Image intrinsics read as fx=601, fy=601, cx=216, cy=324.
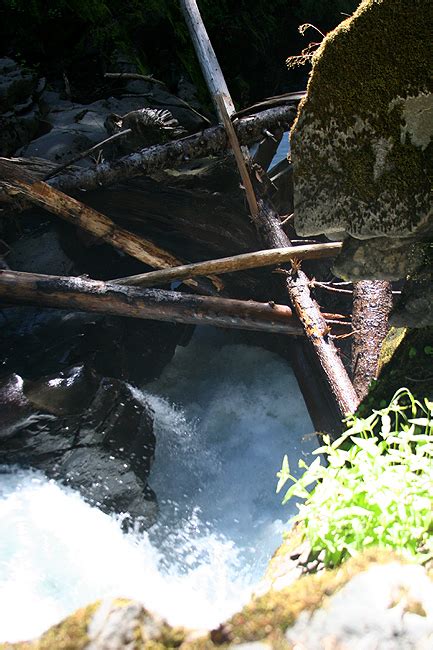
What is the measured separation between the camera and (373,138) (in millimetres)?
3338

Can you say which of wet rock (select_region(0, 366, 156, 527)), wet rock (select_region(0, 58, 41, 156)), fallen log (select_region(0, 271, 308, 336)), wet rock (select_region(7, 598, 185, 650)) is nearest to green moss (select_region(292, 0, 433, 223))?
fallen log (select_region(0, 271, 308, 336))

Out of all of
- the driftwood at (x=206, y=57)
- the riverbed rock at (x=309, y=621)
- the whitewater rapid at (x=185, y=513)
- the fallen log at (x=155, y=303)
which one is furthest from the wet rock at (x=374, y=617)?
the driftwood at (x=206, y=57)

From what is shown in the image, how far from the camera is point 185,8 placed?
7.14 metres

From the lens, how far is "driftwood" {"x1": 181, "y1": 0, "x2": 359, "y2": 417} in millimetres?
5004

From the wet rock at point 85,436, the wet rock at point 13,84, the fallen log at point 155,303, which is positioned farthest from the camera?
the wet rock at point 13,84

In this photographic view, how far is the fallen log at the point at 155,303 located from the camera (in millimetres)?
5809

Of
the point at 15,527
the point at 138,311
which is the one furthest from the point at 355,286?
the point at 15,527

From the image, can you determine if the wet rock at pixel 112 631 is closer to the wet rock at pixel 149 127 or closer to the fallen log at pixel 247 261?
the fallen log at pixel 247 261

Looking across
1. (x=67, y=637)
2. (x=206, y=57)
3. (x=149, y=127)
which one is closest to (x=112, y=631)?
(x=67, y=637)

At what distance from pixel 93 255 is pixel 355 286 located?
3.20m

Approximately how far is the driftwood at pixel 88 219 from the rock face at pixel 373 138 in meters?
2.96

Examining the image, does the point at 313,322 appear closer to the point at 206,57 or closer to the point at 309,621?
the point at 206,57

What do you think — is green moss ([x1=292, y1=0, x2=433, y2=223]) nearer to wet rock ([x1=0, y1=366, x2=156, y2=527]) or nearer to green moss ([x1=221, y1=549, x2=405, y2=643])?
green moss ([x1=221, y1=549, x2=405, y2=643])

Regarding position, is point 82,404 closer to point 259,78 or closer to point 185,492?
point 185,492
